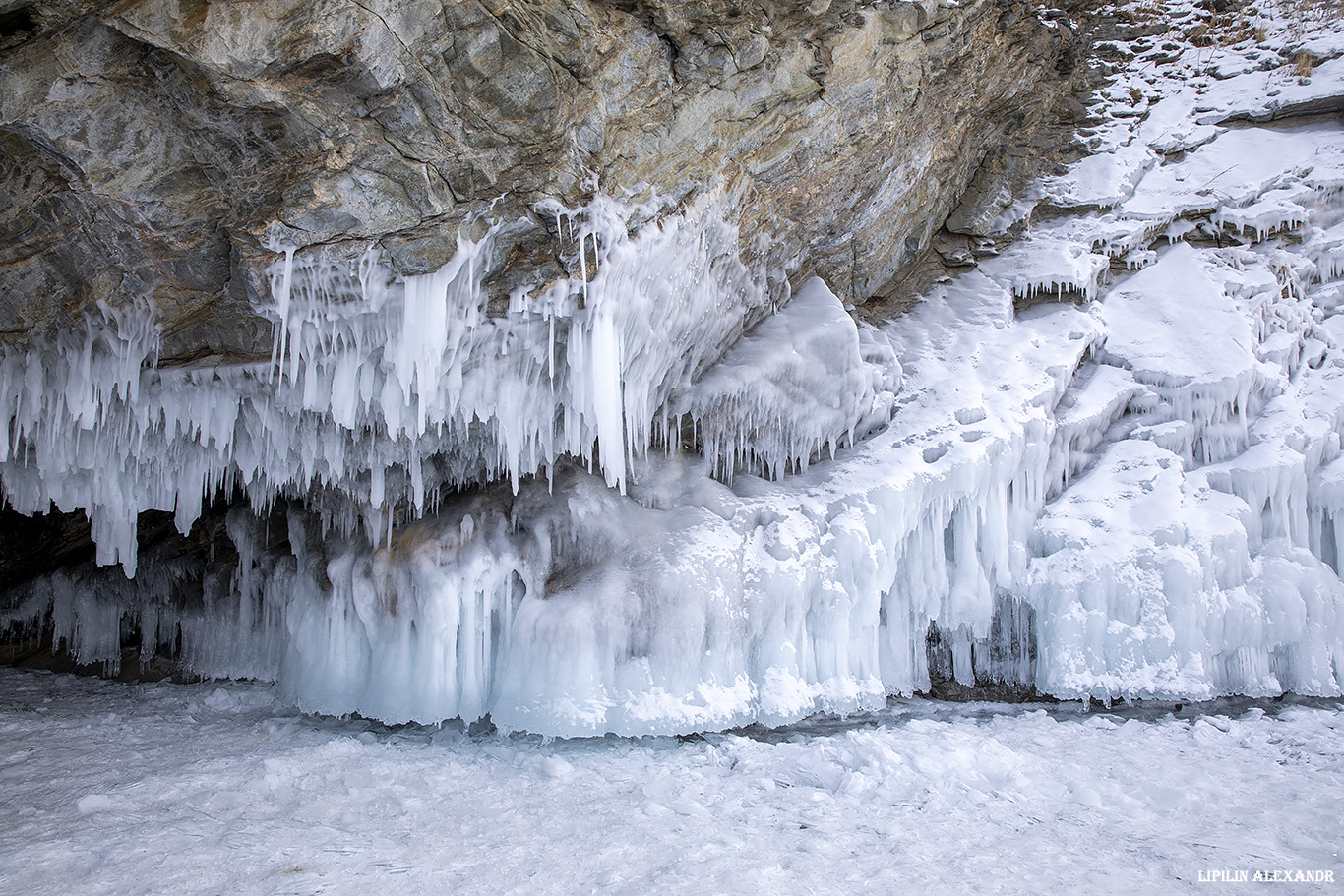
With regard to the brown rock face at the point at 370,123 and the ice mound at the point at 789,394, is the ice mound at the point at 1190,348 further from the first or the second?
the brown rock face at the point at 370,123

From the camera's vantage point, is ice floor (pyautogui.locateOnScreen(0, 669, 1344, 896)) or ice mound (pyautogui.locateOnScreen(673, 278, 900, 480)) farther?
ice mound (pyautogui.locateOnScreen(673, 278, 900, 480))

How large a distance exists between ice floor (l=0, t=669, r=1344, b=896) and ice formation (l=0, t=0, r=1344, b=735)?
1.79 ft

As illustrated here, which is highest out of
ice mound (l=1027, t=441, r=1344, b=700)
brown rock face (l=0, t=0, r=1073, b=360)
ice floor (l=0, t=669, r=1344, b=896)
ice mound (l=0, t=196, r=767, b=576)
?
brown rock face (l=0, t=0, r=1073, b=360)

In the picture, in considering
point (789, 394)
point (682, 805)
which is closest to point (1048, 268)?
point (789, 394)

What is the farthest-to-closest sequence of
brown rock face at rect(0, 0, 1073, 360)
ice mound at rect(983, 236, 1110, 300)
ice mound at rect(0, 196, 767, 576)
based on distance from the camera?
1. ice mound at rect(983, 236, 1110, 300)
2. ice mound at rect(0, 196, 767, 576)
3. brown rock face at rect(0, 0, 1073, 360)

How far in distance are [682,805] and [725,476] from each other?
123 inches

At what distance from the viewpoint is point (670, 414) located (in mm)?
6613

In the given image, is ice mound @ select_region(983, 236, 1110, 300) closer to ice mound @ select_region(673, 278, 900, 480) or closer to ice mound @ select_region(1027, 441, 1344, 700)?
ice mound @ select_region(673, 278, 900, 480)

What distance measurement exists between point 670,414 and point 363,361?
101 inches

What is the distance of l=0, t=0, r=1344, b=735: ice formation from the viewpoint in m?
5.30

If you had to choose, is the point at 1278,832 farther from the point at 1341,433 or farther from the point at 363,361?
the point at 363,361

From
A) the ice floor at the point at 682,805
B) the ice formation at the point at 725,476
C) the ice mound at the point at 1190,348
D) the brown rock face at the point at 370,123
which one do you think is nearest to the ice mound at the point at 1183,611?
the ice formation at the point at 725,476

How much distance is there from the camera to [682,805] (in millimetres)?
4648

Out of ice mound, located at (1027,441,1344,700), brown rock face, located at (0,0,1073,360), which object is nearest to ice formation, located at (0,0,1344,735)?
ice mound, located at (1027,441,1344,700)
